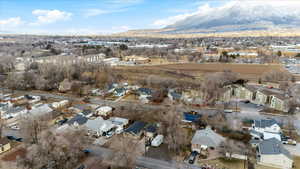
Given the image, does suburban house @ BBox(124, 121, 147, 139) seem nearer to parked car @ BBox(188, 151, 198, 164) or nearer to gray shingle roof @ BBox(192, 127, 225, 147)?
gray shingle roof @ BBox(192, 127, 225, 147)

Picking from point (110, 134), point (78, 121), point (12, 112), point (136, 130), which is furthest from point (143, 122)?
point (12, 112)

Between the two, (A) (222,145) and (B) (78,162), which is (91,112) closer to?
(B) (78,162)

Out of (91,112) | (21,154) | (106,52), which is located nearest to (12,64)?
(106,52)

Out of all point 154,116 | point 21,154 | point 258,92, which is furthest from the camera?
point 258,92

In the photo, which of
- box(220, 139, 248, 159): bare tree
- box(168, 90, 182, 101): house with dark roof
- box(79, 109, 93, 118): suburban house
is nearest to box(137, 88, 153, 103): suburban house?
box(168, 90, 182, 101): house with dark roof

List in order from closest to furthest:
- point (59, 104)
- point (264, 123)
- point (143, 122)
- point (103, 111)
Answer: point (264, 123) < point (143, 122) < point (103, 111) < point (59, 104)

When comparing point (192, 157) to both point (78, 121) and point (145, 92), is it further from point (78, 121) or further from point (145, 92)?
point (145, 92)

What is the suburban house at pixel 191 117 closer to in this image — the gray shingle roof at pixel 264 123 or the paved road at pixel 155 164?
the gray shingle roof at pixel 264 123
